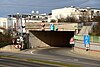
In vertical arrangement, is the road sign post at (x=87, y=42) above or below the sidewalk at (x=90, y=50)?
above

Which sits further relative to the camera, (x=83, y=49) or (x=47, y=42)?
(x=47, y=42)

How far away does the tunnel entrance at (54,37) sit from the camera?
96312mm

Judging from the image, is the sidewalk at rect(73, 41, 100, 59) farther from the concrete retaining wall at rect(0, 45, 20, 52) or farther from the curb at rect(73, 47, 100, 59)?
the concrete retaining wall at rect(0, 45, 20, 52)

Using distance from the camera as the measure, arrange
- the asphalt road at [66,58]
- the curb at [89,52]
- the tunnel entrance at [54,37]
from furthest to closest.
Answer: the tunnel entrance at [54,37]
the curb at [89,52]
the asphalt road at [66,58]

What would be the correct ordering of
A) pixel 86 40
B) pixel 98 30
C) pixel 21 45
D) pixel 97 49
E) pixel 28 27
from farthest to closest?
1. pixel 28 27
2. pixel 21 45
3. pixel 98 30
4. pixel 86 40
5. pixel 97 49

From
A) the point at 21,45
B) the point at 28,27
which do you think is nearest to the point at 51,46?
the point at 28,27

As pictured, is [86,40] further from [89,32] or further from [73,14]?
[73,14]

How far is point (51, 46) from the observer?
9894cm

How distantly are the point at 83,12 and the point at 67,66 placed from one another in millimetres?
139067

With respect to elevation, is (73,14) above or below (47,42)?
above

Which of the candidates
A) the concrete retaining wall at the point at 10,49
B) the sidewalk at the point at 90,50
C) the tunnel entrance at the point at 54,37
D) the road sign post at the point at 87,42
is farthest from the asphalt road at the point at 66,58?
the tunnel entrance at the point at 54,37

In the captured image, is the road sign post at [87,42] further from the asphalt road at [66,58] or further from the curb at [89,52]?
the asphalt road at [66,58]

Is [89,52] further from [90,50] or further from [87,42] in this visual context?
[87,42]

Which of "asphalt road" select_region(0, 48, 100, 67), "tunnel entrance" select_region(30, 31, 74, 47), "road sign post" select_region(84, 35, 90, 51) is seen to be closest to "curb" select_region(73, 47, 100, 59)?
"road sign post" select_region(84, 35, 90, 51)
